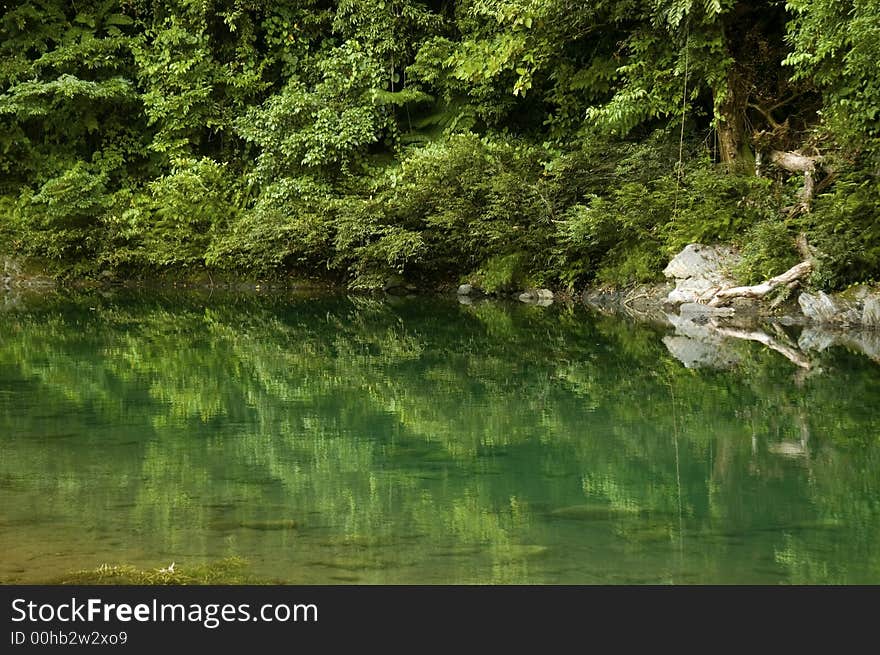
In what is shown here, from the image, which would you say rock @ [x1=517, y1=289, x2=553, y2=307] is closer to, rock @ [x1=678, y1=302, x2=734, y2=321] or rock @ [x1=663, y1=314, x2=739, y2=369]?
rock @ [x1=678, y1=302, x2=734, y2=321]

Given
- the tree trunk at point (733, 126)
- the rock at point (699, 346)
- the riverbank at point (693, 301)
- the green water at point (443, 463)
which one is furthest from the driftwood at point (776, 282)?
the tree trunk at point (733, 126)

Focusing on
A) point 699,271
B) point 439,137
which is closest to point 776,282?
point 699,271

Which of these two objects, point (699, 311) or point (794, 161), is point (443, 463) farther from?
point (794, 161)

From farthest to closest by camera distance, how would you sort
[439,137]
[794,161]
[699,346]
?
[439,137]
[794,161]
[699,346]

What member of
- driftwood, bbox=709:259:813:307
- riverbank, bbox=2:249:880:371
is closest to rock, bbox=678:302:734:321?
riverbank, bbox=2:249:880:371

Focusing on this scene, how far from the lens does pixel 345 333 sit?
40.8 feet

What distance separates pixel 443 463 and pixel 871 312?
8.15m

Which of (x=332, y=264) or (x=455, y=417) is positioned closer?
(x=455, y=417)

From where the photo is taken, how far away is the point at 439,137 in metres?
21.0

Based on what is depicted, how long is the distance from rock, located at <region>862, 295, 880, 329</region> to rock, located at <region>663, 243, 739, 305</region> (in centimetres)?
231
